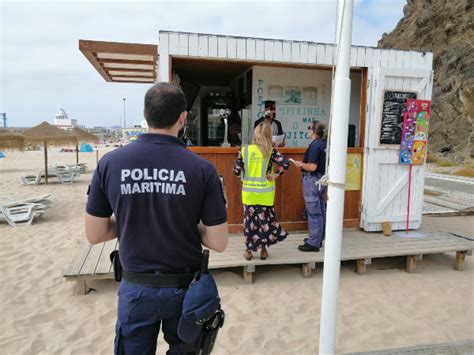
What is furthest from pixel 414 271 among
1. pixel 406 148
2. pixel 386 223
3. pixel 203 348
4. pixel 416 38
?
pixel 416 38

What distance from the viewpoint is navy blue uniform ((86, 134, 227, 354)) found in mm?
1585

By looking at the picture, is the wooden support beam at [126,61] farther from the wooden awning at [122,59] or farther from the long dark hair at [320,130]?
the long dark hair at [320,130]

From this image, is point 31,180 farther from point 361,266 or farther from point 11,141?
point 361,266

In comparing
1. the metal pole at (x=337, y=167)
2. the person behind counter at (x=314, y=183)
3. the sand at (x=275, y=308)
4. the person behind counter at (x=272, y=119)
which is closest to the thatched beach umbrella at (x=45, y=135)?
the sand at (x=275, y=308)

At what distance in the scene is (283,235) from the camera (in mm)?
4352

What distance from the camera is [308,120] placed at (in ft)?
22.1

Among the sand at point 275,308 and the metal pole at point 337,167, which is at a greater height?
the metal pole at point 337,167

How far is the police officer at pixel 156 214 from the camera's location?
159cm

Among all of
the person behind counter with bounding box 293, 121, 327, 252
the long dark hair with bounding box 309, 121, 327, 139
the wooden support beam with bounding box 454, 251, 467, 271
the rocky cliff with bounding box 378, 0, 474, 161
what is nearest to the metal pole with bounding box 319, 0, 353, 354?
the person behind counter with bounding box 293, 121, 327, 252

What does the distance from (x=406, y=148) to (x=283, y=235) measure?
8.14 ft

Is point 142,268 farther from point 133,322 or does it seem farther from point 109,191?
point 109,191

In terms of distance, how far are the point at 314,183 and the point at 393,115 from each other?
1.80 metres

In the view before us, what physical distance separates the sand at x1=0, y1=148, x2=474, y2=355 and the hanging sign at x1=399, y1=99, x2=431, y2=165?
1.57m

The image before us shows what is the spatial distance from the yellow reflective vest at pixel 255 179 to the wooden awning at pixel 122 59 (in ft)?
7.47
